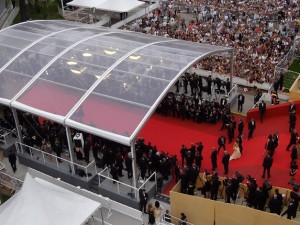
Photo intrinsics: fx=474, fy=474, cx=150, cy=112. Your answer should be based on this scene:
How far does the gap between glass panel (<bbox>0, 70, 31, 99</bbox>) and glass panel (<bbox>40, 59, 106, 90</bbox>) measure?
996mm

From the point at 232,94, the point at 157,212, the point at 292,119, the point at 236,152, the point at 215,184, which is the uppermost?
the point at 292,119

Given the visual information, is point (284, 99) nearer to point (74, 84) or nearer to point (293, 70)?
point (293, 70)

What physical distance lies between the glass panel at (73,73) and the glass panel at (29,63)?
0.62m

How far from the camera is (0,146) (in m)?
23.3

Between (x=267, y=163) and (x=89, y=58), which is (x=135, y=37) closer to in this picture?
(x=89, y=58)

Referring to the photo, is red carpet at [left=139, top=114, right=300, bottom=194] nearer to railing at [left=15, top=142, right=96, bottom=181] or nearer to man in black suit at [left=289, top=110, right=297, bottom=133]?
man in black suit at [left=289, top=110, right=297, bottom=133]

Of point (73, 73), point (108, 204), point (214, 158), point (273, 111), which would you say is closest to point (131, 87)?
point (73, 73)

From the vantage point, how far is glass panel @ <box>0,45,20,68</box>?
909 inches

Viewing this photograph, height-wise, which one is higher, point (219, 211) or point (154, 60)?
point (154, 60)

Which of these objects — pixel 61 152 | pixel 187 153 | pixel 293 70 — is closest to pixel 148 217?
pixel 187 153

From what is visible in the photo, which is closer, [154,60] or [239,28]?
[154,60]

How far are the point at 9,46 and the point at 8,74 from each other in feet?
8.34

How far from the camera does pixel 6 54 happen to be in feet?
77.2

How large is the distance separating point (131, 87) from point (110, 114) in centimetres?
154
